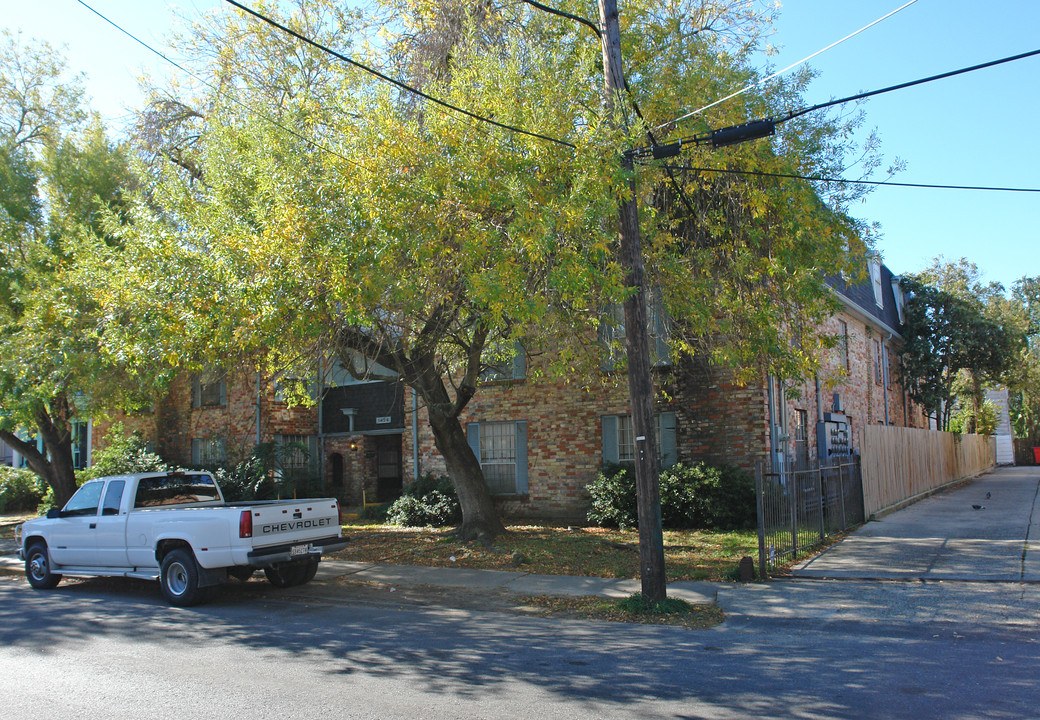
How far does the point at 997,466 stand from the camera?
44.8 m

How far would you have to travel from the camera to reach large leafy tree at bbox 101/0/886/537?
9.38 m

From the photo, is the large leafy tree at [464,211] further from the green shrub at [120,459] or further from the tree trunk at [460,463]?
the green shrub at [120,459]

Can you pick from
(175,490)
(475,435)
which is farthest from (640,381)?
(475,435)

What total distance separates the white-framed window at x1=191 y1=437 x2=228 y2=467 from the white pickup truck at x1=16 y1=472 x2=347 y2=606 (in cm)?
1142

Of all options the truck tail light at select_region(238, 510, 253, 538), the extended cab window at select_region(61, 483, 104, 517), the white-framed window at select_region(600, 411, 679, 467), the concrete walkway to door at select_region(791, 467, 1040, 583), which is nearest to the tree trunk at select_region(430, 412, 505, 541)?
the white-framed window at select_region(600, 411, 679, 467)

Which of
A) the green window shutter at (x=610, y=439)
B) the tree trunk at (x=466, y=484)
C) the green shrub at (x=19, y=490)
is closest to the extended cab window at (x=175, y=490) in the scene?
the tree trunk at (x=466, y=484)

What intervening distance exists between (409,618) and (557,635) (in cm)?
197

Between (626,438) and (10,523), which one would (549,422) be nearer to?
(626,438)

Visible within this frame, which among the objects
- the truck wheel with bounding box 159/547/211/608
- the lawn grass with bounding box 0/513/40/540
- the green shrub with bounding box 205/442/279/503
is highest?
the green shrub with bounding box 205/442/279/503

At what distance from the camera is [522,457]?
18500 mm

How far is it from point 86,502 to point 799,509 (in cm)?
1092

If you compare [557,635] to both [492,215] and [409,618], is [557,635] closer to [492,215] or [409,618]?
[409,618]

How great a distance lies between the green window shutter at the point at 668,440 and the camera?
1680 cm

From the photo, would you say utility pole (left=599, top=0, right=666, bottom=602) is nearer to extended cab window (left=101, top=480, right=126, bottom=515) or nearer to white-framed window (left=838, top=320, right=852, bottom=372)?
extended cab window (left=101, top=480, right=126, bottom=515)
